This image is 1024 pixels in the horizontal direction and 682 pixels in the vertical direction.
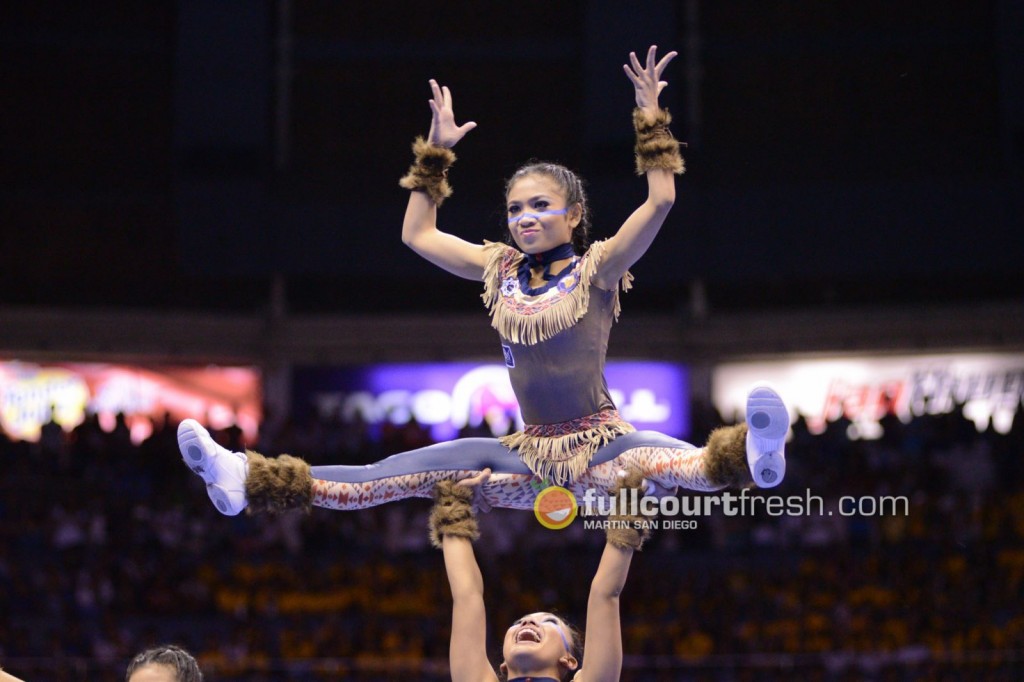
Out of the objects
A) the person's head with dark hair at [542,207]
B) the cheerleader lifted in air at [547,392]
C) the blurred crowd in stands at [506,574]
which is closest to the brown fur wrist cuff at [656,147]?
the cheerleader lifted in air at [547,392]

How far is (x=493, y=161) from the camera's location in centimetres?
1298

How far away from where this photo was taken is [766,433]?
11.1 ft

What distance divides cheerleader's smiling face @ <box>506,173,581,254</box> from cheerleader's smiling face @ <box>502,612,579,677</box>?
1.13m

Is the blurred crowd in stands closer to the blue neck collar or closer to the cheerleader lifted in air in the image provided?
the cheerleader lifted in air

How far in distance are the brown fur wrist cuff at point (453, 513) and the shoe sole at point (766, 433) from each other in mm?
915

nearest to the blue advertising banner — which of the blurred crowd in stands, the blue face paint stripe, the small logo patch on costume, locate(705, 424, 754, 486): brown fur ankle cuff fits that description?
the blurred crowd in stands

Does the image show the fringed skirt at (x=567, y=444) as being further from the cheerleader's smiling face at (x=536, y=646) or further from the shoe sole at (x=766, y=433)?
the shoe sole at (x=766, y=433)

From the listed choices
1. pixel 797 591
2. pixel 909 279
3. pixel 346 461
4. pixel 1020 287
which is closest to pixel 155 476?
pixel 346 461

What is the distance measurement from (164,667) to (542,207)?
5.65ft

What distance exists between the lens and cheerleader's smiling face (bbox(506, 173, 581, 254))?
3.95m

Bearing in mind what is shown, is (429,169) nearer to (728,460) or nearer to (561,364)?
(561,364)

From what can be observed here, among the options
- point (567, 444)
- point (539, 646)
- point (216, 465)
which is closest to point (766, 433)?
point (567, 444)

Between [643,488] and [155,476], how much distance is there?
8091mm

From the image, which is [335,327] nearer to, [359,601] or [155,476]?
[155,476]
